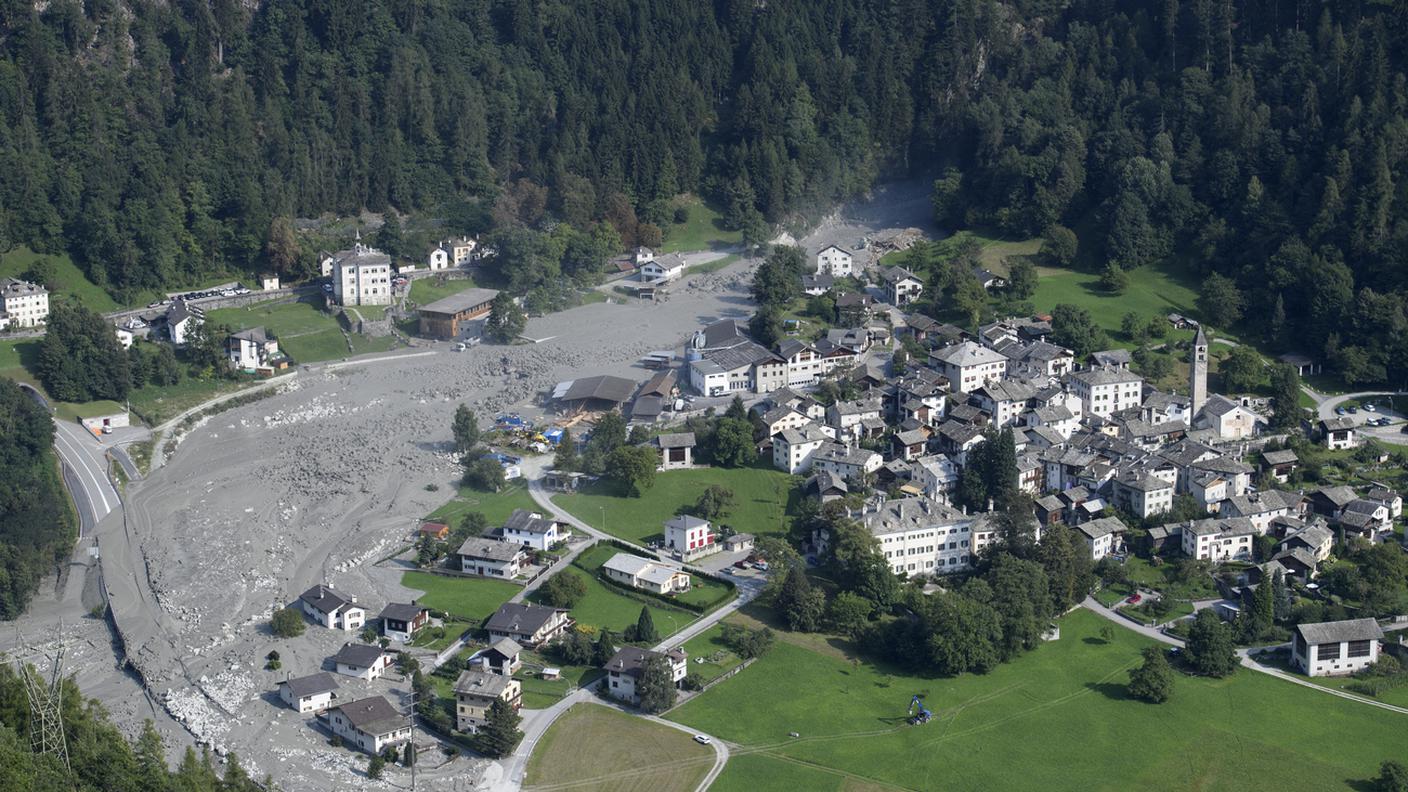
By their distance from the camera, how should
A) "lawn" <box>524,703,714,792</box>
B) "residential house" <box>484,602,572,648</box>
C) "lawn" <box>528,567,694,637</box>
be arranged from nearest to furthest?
1. "lawn" <box>524,703,714,792</box>
2. "residential house" <box>484,602,572,648</box>
3. "lawn" <box>528,567,694,637</box>

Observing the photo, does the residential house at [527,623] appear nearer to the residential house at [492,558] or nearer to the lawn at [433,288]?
the residential house at [492,558]

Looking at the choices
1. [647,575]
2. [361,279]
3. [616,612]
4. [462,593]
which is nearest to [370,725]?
[462,593]

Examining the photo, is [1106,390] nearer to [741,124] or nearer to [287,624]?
[287,624]

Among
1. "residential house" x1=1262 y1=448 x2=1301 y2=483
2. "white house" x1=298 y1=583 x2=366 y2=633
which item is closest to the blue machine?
"white house" x1=298 y1=583 x2=366 y2=633

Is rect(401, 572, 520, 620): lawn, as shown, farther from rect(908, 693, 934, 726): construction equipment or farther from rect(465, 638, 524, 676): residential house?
rect(908, 693, 934, 726): construction equipment

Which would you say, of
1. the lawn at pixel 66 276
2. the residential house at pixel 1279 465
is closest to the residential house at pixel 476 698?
the residential house at pixel 1279 465

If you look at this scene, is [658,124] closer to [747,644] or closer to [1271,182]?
[1271,182]
